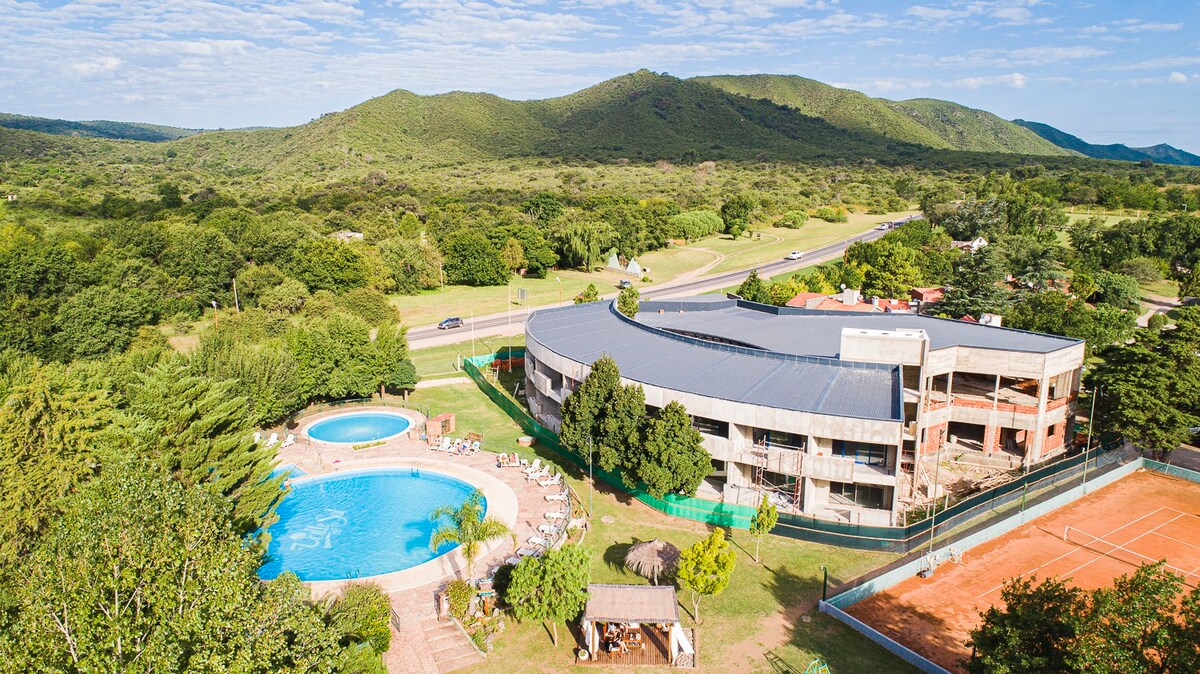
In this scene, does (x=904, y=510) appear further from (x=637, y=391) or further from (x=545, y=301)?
(x=545, y=301)

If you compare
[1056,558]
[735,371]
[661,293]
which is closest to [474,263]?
[661,293]

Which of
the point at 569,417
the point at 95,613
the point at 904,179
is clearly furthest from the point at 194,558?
the point at 904,179

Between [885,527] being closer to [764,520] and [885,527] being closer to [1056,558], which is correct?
[764,520]

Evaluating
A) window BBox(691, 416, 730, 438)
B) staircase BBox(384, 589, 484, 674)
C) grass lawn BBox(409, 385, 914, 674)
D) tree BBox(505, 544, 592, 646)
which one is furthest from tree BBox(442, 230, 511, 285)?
tree BBox(505, 544, 592, 646)

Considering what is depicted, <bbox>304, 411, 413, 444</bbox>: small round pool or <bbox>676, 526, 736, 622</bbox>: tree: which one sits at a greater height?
<bbox>676, 526, 736, 622</bbox>: tree

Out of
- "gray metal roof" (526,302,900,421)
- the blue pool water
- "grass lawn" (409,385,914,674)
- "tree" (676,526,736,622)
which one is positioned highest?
"gray metal roof" (526,302,900,421)

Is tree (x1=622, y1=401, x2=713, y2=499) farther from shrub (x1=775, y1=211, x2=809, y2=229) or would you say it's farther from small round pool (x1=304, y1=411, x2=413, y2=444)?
shrub (x1=775, y1=211, x2=809, y2=229)
